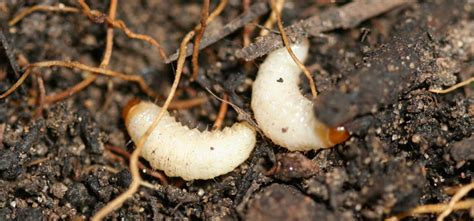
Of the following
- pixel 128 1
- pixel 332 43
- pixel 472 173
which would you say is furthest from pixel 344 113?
pixel 128 1

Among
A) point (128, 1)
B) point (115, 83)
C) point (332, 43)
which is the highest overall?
point (128, 1)

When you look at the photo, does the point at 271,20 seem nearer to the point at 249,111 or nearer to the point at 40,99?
the point at 249,111

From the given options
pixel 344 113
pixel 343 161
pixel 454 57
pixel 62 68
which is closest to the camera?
pixel 344 113

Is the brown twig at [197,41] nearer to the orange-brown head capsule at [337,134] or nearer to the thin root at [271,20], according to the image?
the thin root at [271,20]

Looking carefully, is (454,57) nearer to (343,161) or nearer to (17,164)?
(343,161)

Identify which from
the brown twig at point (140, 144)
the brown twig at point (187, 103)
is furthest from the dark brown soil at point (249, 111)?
the brown twig at point (140, 144)

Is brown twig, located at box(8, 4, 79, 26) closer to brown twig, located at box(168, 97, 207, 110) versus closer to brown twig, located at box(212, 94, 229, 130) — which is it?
brown twig, located at box(168, 97, 207, 110)

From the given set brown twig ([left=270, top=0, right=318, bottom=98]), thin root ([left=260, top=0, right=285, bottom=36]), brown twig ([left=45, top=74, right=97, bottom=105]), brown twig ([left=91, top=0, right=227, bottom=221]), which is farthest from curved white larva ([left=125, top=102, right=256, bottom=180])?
thin root ([left=260, top=0, right=285, bottom=36])
